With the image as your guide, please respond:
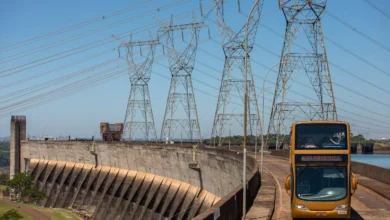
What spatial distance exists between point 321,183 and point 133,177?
44319mm

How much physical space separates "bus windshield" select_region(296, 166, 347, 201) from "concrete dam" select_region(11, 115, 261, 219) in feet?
8.30

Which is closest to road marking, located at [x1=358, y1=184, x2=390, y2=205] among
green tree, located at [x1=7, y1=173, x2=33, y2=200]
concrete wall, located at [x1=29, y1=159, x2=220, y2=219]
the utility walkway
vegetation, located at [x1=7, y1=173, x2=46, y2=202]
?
the utility walkway

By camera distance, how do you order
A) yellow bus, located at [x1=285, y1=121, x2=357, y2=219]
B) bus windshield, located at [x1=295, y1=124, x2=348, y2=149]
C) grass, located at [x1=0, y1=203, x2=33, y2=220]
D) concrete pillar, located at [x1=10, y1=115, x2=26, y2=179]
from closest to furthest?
yellow bus, located at [x1=285, y1=121, x2=357, y2=219], bus windshield, located at [x1=295, y1=124, x2=348, y2=149], grass, located at [x1=0, y1=203, x2=33, y2=220], concrete pillar, located at [x1=10, y1=115, x2=26, y2=179]

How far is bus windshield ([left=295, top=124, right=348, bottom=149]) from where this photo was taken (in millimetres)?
16781

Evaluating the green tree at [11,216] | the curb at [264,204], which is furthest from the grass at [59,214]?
the curb at [264,204]

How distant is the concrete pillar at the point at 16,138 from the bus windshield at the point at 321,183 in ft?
260

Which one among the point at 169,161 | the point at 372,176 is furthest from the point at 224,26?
the point at 372,176

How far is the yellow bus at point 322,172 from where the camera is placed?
16.3m

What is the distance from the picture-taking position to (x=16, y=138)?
88.5m

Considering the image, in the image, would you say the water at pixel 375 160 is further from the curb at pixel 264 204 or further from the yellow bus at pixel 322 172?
the yellow bus at pixel 322 172

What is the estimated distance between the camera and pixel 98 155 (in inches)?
2739

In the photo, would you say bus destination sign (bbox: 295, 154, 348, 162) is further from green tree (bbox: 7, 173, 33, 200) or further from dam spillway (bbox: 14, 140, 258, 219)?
green tree (bbox: 7, 173, 33, 200)

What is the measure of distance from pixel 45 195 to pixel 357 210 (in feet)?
199

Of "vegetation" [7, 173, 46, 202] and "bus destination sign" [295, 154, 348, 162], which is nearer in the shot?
"bus destination sign" [295, 154, 348, 162]
